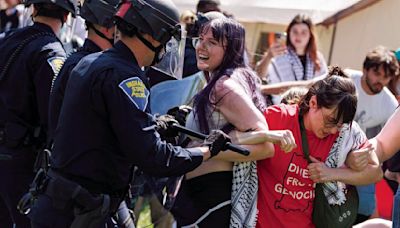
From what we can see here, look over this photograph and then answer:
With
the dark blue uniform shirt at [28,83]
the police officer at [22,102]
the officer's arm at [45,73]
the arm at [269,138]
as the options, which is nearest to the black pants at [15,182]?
the police officer at [22,102]

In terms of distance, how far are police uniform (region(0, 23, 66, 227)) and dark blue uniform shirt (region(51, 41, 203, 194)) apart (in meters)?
1.04

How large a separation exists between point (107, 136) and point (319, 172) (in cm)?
123

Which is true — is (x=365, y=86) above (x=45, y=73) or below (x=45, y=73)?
below

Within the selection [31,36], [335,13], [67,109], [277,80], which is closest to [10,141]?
[31,36]

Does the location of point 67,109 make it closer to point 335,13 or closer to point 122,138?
point 122,138

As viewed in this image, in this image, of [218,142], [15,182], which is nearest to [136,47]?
[218,142]

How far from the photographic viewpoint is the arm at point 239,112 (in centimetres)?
406

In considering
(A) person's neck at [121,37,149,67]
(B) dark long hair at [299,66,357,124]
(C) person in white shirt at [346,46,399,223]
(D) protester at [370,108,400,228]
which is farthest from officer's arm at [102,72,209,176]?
(C) person in white shirt at [346,46,399,223]

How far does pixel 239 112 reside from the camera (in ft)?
13.4

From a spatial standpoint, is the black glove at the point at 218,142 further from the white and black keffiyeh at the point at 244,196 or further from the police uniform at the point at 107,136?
the white and black keffiyeh at the point at 244,196

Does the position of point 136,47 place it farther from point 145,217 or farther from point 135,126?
point 145,217

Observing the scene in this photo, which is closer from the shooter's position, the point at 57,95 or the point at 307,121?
the point at 57,95

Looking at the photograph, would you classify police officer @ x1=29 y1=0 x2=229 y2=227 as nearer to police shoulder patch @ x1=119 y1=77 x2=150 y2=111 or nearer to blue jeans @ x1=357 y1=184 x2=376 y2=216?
police shoulder patch @ x1=119 y1=77 x2=150 y2=111

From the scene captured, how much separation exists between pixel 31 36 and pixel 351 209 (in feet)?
7.27
